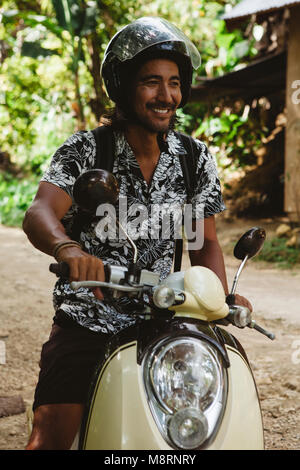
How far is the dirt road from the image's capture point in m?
3.09

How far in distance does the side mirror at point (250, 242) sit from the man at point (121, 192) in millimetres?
263

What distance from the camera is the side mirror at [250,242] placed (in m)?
1.73

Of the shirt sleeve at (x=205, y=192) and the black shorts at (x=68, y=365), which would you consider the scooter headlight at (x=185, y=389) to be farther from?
the shirt sleeve at (x=205, y=192)

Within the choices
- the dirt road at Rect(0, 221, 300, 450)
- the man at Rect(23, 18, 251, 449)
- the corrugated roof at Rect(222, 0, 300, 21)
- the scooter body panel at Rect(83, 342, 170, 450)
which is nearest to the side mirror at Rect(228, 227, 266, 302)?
the man at Rect(23, 18, 251, 449)

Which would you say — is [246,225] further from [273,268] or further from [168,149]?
[168,149]

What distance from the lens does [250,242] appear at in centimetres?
173

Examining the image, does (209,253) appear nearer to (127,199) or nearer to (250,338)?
(127,199)

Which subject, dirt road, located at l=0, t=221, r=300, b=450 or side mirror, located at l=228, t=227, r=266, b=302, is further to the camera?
dirt road, located at l=0, t=221, r=300, b=450

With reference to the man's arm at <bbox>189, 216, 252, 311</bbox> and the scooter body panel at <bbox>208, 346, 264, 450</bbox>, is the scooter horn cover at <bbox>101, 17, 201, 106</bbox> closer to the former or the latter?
the man's arm at <bbox>189, 216, 252, 311</bbox>

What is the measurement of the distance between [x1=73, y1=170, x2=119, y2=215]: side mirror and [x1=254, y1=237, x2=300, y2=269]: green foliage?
6.39 meters

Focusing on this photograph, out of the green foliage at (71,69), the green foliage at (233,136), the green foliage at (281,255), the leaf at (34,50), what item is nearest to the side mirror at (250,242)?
the green foliage at (281,255)

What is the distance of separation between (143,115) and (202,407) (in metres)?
1.05

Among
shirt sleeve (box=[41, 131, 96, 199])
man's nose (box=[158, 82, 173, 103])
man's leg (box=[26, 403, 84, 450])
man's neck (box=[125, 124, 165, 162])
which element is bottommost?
man's leg (box=[26, 403, 84, 450])
